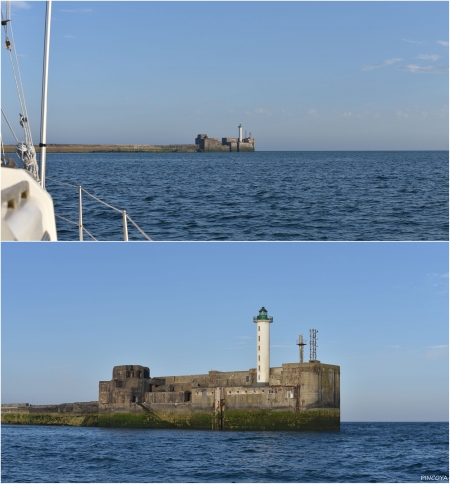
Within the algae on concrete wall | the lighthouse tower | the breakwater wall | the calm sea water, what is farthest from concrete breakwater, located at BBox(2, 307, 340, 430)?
the calm sea water

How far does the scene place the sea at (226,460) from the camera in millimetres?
19312

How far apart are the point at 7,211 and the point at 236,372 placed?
1196 inches

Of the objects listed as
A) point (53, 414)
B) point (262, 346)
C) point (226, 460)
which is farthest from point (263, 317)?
point (53, 414)

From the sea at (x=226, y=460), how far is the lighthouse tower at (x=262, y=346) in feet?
16.0

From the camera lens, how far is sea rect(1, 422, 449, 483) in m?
19.3

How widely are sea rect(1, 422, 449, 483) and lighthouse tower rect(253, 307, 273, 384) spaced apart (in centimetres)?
488

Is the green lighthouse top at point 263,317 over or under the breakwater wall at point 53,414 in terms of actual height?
over

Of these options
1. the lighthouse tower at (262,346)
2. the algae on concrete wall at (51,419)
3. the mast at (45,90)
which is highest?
the mast at (45,90)

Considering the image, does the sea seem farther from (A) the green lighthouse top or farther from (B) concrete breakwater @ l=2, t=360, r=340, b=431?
(A) the green lighthouse top

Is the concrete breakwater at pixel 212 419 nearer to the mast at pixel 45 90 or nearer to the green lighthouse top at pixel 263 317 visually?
the green lighthouse top at pixel 263 317

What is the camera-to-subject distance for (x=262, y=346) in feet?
124

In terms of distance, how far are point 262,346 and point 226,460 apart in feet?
51.7

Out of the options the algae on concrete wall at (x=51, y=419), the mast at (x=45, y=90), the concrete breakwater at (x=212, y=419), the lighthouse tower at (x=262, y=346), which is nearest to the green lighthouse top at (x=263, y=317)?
the lighthouse tower at (x=262, y=346)

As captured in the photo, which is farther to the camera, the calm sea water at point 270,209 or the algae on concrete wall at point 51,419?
the algae on concrete wall at point 51,419
